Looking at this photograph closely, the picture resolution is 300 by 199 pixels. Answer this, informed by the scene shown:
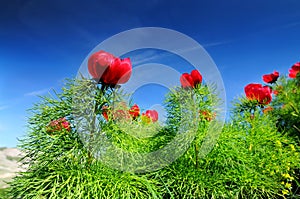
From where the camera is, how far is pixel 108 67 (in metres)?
0.73

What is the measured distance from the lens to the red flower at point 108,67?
2.37ft

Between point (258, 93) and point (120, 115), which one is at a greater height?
point (258, 93)

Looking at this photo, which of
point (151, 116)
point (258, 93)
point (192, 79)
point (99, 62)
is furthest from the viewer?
point (258, 93)

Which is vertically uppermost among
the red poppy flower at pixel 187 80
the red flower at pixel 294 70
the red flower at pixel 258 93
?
the red flower at pixel 294 70

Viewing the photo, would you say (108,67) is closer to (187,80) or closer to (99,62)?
(99,62)

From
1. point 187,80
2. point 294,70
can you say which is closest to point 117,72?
point 187,80

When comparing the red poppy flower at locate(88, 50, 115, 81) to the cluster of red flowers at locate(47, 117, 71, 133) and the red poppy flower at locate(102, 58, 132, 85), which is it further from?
the cluster of red flowers at locate(47, 117, 71, 133)

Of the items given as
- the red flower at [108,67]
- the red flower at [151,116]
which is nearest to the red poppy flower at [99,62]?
the red flower at [108,67]

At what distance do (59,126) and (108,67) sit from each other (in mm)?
198

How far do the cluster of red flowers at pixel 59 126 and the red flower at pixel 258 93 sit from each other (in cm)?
85

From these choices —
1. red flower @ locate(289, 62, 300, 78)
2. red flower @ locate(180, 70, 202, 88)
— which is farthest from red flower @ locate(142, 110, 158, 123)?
red flower @ locate(289, 62, 300, 78)

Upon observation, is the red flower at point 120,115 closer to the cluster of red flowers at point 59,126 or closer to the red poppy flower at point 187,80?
the cluster of red flowers at point 59,126

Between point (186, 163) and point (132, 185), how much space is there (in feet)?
0.70

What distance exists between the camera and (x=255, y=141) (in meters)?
1.08
